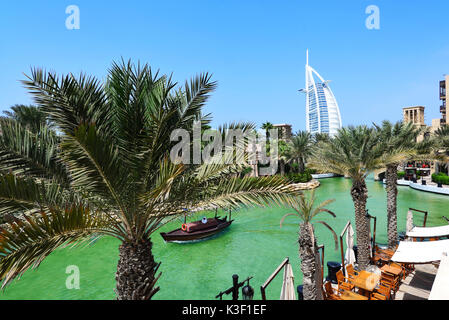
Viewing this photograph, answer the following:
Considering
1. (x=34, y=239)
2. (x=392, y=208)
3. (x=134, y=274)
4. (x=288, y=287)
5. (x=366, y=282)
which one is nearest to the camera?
(x=34, y=239)

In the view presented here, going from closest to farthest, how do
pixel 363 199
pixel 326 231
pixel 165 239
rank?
pixel 363 199, pixel 165 239, pixel 326 231

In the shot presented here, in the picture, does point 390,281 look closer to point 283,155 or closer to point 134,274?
point 134,274

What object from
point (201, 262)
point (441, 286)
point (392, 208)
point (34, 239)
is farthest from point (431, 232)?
point (34, 239)

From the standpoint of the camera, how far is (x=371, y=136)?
34.0 ft

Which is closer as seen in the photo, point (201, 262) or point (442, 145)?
point (201, 262)

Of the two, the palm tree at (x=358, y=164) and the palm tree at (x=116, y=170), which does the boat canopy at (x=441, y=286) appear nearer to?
the palm tree at (x=116, y=170)

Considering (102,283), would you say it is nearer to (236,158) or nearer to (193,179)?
(193,179)

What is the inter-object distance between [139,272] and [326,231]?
16419mm

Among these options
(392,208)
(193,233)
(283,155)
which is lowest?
(193,233)

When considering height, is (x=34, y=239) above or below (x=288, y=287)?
above

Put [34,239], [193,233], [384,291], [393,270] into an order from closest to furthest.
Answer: [34,239]
[384,291]
[393,270]
[193,233]

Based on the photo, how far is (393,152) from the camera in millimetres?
10320

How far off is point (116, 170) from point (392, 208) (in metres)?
12.8

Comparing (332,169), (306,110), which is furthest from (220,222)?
(306,110)
